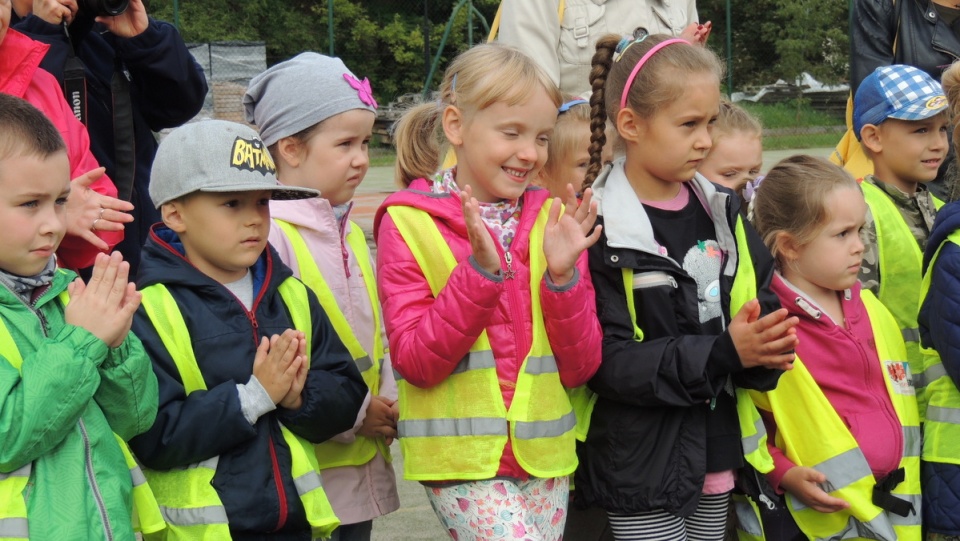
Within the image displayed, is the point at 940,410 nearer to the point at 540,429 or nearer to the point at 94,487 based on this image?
the point at 540,429

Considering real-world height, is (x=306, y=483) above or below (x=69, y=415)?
below

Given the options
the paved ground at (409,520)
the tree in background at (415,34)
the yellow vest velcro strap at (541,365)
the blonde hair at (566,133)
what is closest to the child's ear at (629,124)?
the blonde hair at (566,133)

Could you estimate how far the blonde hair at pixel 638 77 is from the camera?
3.19 metres

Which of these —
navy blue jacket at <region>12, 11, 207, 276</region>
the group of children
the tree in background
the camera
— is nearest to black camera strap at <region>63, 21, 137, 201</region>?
navy blue jacket at <region>12, 11, 207, 276</region>

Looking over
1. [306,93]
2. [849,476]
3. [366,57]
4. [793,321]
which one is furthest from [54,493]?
[366,57]

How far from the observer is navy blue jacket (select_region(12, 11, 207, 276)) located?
3.62 metres

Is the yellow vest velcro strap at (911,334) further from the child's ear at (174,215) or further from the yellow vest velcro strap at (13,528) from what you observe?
the yellow vest velcro strap at (13,528)

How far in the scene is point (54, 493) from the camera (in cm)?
239

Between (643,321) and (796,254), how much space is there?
681 mm

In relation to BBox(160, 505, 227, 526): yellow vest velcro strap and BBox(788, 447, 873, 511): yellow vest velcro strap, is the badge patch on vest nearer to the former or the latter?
BBox(788, 447, 873, 511): yellow vest velcro strap

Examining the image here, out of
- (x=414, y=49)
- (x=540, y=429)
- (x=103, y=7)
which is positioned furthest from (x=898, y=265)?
(x=414, y=49)

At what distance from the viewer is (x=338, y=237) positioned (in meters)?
3.38

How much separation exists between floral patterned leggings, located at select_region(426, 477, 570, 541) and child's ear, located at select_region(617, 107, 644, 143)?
1.01 m

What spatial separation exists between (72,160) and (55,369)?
3.34 ft
